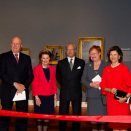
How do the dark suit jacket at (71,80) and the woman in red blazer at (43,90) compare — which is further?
the dark suit jacket at (71,80)

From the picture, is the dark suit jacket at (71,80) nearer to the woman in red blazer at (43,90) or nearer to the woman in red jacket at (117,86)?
the woman in red blazer at (43,90)

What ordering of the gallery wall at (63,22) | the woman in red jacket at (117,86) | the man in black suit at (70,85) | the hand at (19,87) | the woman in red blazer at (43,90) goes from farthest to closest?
the gallery wall at (63,22) → the man in black suit at (70,85) → the woman in red blazer at (43,90) → the hand at (19,87) → the woman in red jacket at (117,86)

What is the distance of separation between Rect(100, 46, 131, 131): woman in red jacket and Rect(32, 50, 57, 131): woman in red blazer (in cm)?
89

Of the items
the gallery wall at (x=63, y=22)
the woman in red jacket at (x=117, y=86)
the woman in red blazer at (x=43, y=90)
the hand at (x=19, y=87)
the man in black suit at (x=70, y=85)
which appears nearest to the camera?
the woman in red jacket at (x=117, y=86)

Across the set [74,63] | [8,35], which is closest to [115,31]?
[74,63]

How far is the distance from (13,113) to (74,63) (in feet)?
4.75

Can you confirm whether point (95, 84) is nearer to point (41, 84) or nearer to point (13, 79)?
point (41, 84)

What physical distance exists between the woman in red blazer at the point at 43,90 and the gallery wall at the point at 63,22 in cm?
293

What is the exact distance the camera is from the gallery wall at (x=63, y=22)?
5.56 metres

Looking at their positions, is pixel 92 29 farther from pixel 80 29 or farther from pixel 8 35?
pixel 8 35

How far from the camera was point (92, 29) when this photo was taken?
5672 millimetres

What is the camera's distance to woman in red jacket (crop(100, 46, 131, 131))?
2453mm

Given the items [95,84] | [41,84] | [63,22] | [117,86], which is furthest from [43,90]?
[63,22]

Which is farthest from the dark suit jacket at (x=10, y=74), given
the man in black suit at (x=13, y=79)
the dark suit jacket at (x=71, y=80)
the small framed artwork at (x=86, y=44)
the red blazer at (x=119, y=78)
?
the small framed artwork at (x=86, y=44)
